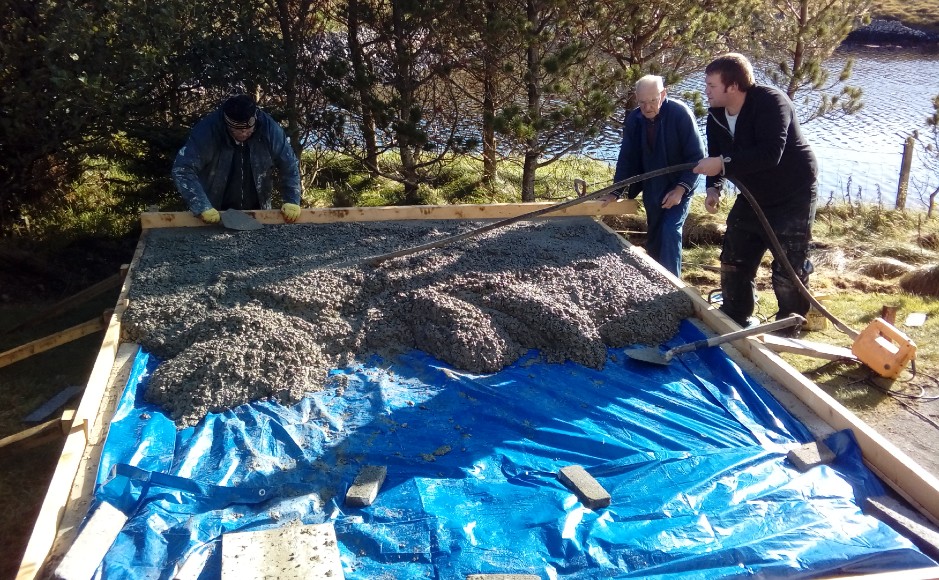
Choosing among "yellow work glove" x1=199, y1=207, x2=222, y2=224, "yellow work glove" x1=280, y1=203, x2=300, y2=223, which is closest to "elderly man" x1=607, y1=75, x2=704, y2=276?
"yellow work glove" x1=280, y1=203, x2=300, y2=223

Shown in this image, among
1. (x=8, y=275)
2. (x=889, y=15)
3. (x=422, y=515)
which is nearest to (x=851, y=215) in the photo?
(x=422, y=515)

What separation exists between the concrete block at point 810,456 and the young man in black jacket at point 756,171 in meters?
1.58

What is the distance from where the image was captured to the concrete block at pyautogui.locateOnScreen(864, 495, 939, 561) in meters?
2.03

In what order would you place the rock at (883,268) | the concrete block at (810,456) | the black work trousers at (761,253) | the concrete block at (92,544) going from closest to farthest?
the concrete block at (92,544), the concrete block at (810,456), the black work trousers at (761,253), the rock at (883,268)

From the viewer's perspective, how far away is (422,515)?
2.12m

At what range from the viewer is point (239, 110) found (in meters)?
4.14

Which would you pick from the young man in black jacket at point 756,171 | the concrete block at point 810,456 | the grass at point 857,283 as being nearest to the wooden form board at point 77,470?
the concrete block at point 810,456

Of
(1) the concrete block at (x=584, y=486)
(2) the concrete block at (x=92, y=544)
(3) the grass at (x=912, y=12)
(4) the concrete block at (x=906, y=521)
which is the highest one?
(3) the grass at (x=912, y=12)

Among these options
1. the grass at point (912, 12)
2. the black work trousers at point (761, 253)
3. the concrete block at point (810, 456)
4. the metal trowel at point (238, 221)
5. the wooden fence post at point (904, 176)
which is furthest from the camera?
the grass at point (912, 12)

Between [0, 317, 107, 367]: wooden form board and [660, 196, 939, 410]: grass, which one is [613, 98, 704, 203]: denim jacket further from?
[0, 317, 107, 367]: wooden form board

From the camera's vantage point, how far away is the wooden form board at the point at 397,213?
4227 millimetres

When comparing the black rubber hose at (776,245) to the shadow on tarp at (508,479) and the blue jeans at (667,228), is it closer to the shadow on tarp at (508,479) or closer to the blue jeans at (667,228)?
the blue jeans at (667,228)

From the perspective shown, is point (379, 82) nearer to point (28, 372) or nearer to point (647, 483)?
point (28, 372)

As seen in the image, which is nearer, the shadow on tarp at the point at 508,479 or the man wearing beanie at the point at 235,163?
the shadow on tarp at the point at 508,479
